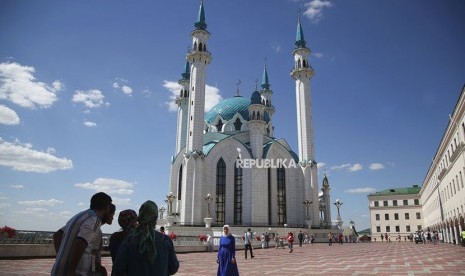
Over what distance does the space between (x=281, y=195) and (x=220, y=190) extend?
9.13 meters

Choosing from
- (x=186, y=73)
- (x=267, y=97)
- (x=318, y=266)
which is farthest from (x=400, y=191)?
(x=318, y=266)

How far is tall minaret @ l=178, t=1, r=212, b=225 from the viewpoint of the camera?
4069cm

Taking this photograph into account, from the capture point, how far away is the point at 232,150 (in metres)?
47.2

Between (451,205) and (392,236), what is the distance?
40.1m

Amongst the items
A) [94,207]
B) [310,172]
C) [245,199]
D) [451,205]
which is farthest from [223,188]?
[94,207]

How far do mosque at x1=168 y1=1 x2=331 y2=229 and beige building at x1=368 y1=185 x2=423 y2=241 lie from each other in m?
26.1

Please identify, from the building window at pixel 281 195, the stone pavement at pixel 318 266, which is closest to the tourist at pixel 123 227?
the stone pavement at pixel 318 266

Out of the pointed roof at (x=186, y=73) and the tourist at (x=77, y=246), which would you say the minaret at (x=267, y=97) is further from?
the tourist at (x=77, y=246)

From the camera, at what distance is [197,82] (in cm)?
4447

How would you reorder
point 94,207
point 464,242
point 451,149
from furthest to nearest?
1. point 451,149
2. point 464,242
3. point 94,207

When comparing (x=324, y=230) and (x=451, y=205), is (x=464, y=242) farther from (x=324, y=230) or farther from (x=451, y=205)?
(x=324, y=230)

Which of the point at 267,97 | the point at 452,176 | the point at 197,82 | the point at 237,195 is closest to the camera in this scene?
the point at 452,176

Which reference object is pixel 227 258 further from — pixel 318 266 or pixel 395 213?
pixel 395 213

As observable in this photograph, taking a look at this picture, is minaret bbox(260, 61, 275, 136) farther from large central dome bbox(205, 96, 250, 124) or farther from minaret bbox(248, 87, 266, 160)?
minaret bbox(248, 87, 266, 160)
